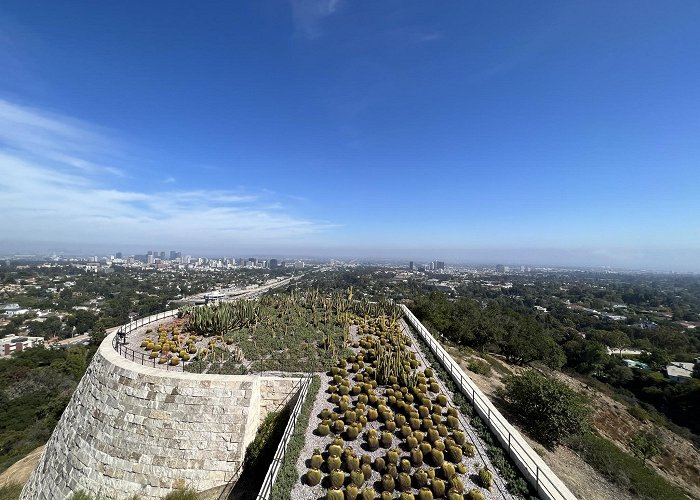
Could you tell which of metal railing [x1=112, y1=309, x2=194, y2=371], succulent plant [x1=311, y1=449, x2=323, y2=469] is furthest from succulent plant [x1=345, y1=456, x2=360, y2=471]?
metal railing [x1=112, y1=309, x2=194, y2=371]

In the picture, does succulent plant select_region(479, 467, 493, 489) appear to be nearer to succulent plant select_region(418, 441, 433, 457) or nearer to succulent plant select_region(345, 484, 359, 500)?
succulent plant select_region(418, 441, 433, 457)

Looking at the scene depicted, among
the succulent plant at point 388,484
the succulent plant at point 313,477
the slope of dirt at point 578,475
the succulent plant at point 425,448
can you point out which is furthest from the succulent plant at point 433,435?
the slope of dirt at point 578,475

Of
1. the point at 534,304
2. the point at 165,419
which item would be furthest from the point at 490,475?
the point at 534,304

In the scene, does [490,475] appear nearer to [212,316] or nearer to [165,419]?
[165,419]

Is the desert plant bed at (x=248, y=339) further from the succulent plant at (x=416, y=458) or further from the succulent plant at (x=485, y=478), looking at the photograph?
the succulent plant at (x=485, y=478)

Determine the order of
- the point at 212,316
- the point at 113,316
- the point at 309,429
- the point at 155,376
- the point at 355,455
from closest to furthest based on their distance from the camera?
the point at 355,455 < the point at 309,429 < the point at 155,376 < the point at 212,316 < the point at 113,316

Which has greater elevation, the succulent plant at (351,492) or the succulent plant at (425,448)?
the succulent plant at (425,448)

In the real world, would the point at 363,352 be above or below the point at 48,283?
above
